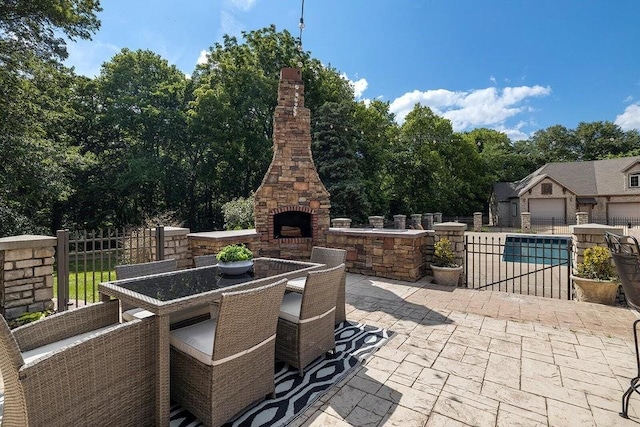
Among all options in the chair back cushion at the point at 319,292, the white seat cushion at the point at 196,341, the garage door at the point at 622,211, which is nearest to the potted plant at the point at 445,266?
the chair back cushion at the point at 319,292

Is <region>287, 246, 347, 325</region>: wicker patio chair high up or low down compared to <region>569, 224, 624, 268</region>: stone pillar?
down

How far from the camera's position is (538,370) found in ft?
8.66

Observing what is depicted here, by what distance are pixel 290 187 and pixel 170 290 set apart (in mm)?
4620

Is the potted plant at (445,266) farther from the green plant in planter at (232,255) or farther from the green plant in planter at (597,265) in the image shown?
the green plant in planter at (232,255)

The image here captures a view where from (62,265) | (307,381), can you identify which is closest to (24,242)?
(62,265)

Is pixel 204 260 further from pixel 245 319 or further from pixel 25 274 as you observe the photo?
pixel 25 274

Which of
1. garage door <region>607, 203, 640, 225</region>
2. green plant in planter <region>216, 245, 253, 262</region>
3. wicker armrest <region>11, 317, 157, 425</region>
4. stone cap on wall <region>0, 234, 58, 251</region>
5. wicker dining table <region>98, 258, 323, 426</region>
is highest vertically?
garage door <region>607, 203, 640, 225</region>

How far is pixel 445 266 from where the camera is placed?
5.71 m

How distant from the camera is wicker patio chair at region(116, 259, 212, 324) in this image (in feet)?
8.07

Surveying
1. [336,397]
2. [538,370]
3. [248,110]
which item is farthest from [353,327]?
[248,110]

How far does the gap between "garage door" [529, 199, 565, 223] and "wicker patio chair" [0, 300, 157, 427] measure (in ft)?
89.2

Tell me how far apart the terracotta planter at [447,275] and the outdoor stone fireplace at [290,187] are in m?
2.63

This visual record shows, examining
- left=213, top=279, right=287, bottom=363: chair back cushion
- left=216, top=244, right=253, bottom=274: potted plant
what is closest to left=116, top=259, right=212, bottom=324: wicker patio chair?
left=216, top=244, right=253, bottom=274: potted plant

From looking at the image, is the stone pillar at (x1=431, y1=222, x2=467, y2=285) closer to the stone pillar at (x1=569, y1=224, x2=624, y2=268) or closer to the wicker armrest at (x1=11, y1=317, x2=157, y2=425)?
the stone pillar at (x1=569, y1=224, x2=624, y2=268)
